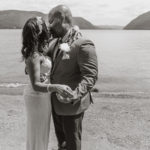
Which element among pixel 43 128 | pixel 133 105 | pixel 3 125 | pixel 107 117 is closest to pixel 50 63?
pixel 43 128

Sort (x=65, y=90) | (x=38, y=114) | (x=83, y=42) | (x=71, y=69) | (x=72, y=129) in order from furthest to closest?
(x=38, y=114) → (x=72, y=129) → (x=71, y=69) → (x=83, y=42) → (x=65, y=90)

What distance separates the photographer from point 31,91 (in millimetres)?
3904

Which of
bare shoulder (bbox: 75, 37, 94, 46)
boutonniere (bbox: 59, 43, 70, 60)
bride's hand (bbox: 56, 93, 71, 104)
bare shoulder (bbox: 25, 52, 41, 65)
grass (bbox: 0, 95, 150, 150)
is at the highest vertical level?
bare shoulder (bbox: 75, 37, 94, 46)

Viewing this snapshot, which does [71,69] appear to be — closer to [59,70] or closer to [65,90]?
[59,70]

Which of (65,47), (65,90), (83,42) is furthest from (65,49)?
(65,90)

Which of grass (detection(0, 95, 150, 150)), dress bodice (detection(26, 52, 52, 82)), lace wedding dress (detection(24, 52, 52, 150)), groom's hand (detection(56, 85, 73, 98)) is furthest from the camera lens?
grass (detection(0, 95, 150, 150))

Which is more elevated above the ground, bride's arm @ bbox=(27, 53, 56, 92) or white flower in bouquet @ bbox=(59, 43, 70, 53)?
white flower in bouquet @ bbox=(59, 43, 70, 53)

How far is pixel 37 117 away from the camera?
13.3 feet

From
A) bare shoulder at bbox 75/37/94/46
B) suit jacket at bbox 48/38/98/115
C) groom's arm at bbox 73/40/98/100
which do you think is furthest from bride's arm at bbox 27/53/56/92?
bare shoulder at bbox 75/37/94/46

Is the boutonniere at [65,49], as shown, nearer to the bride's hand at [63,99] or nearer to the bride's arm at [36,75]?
the bride's arm at [36,75]

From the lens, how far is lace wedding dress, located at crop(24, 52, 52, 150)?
389 cm

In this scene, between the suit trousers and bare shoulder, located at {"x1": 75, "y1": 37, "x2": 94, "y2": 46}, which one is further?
the suit trousers

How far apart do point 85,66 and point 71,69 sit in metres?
0.18

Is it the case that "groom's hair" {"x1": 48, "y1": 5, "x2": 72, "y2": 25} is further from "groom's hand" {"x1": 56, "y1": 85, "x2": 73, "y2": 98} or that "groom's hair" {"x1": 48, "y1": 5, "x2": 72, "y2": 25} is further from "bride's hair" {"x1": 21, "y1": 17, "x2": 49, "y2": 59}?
"groom's hand" {"x1": 56, "y1": 85, "x2": 73, "y2": 98}
